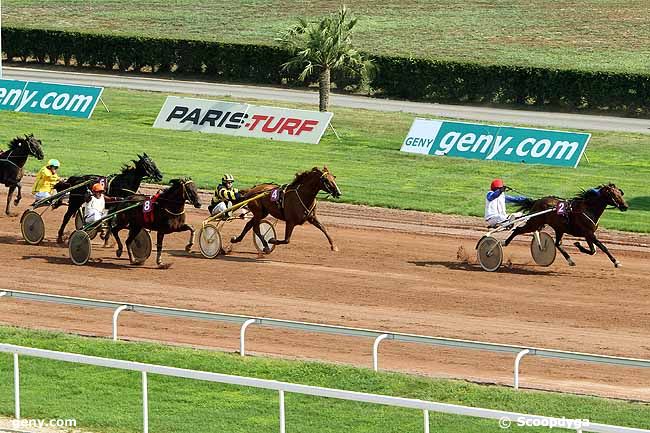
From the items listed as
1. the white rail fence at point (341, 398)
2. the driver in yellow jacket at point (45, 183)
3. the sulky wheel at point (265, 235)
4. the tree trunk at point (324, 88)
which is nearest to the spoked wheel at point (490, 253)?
the sulky wheel at point (265, 235)

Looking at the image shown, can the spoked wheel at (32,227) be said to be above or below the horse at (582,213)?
above

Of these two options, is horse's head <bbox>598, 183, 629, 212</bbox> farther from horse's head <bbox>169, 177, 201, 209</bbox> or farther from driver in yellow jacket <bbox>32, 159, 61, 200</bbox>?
driver in yellow jacket <bbox>32, 159, 61, 200</bbox>

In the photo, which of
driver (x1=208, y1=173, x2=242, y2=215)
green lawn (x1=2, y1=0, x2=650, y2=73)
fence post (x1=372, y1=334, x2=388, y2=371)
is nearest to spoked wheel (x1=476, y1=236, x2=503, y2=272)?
driver (x1=208, y1=173, x2=242, y2=215)

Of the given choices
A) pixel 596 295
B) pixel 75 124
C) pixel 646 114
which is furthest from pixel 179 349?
pixel 646 114

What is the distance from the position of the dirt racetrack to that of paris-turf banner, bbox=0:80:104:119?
1359 cm

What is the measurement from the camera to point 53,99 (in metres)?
37.7

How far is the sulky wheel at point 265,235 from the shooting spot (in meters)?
21.6

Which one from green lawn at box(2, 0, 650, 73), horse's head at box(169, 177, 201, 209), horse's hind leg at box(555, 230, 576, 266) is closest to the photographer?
horse's head at box(169, 177, 201, 209)

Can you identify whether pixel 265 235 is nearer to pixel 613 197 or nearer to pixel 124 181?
pixel 124 181

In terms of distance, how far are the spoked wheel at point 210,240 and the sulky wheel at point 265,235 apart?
26.9 inches

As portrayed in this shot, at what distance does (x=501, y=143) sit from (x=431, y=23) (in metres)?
30.1

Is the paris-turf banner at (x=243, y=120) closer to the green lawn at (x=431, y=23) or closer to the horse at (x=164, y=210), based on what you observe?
the horse at (x=164, y=210)

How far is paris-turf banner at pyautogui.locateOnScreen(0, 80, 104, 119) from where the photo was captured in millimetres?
37531

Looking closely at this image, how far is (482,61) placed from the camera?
47.4 m
